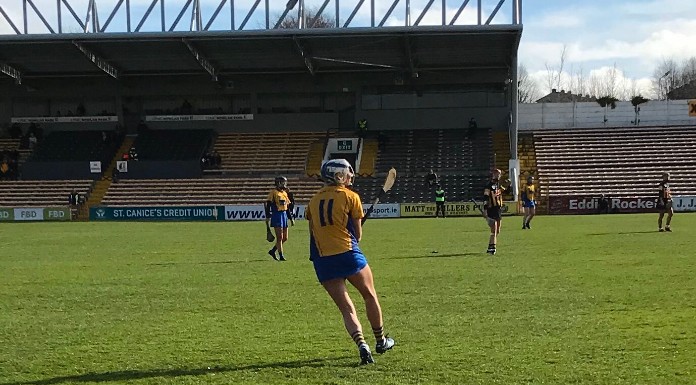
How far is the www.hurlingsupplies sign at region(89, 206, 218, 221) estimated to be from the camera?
118 feet

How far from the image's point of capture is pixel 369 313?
21.2 feet

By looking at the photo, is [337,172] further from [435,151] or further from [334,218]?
[435,151]

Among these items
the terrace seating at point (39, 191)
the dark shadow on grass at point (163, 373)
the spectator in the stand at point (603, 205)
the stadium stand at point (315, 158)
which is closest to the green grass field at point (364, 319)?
the dark shadow on grass at point (163, 373)

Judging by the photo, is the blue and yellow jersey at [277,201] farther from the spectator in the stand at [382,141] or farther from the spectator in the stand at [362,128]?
the spectator in the stand at [362,128]

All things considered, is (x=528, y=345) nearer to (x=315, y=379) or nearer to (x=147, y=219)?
(x=315, y=379)

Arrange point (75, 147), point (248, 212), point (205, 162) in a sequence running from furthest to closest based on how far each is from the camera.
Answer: point (75, 147) < point (205, 162) < point (248, 212)

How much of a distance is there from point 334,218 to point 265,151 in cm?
3791

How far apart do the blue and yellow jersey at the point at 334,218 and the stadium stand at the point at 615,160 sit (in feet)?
108

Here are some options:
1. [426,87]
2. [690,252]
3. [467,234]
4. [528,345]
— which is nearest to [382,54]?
[426,87]

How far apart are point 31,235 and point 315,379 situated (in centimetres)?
2152

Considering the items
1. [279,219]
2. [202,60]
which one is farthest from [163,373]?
[202,60]

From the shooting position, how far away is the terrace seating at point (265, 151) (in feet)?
139

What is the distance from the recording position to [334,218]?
20.3 ft

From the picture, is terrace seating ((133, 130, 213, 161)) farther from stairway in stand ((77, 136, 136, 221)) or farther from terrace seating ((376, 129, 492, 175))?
terrace seating ((376, 129, 492, 175))
